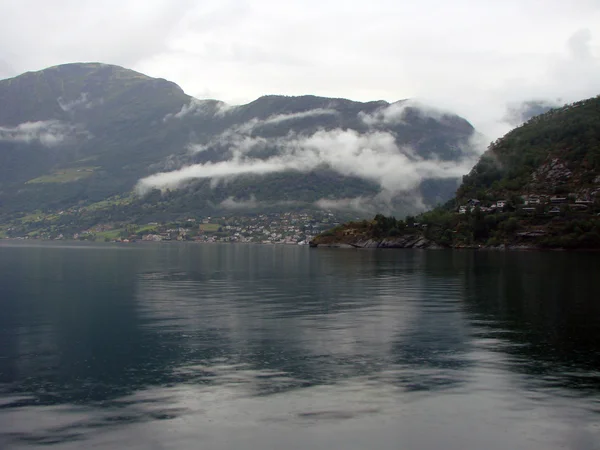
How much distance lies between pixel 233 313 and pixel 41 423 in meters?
29.8

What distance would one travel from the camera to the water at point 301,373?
22875 millimetres

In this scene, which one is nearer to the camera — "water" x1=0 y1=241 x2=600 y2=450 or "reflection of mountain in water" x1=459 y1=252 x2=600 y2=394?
"water" x1=0 y1=241 x2=600 y2=450

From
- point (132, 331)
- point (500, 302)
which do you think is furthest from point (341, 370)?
point (500, 302)

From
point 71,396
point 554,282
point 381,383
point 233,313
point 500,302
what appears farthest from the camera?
point 554,282

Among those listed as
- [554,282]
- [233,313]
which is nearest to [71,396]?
[233,313]

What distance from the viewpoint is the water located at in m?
22.9

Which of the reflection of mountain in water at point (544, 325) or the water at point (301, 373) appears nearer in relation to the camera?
the water at point (301, 373)

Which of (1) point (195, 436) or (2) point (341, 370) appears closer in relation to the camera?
(1) point (195, 436)

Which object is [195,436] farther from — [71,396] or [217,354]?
[217,354]

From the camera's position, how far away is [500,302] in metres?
61.6

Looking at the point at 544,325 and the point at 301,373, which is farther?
the point at 544,325

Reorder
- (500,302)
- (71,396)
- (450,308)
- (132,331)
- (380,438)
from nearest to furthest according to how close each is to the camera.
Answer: (380,438)
(71,396)
(132,331)
(450,308)
(500,302)

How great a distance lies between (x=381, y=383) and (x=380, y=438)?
7.15 metres

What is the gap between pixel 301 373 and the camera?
31531 millimetres
